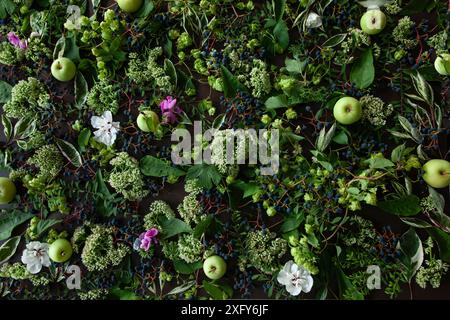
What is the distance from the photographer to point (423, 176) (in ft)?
3.76

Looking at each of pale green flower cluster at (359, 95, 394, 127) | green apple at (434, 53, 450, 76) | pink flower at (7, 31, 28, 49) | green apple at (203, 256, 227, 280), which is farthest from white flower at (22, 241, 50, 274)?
green apple at (434, 53, 450, 76)

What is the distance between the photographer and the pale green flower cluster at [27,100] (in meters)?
1.27

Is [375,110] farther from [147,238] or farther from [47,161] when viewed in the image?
[47,161]

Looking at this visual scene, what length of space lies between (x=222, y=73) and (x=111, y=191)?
18.5 inches

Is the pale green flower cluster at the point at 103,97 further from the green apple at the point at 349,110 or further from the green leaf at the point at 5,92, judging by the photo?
the green apple at the point at 349,110

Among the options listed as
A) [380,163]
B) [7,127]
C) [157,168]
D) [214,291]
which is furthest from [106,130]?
[380,163]

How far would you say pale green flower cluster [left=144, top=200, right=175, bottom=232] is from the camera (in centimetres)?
121

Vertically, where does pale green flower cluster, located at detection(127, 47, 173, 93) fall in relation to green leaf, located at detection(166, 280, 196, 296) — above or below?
above

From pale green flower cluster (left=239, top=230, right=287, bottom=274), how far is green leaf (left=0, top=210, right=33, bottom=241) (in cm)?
65

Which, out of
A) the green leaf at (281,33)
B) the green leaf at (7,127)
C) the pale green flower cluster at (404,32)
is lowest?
the green leaf at (7,127)

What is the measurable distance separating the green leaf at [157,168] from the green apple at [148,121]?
0.27ft

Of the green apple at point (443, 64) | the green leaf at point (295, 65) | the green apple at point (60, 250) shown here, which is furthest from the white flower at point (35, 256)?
the green apple at point (443, 64)

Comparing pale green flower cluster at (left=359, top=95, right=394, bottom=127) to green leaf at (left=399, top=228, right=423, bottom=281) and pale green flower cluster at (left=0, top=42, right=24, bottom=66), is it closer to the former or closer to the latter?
green leaf at (left=399, top=228, right=423, bottom=281)

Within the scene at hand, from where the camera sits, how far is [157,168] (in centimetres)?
122
